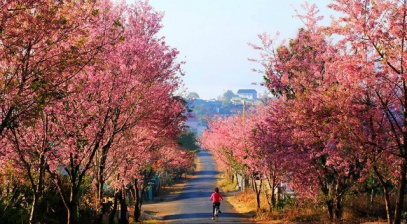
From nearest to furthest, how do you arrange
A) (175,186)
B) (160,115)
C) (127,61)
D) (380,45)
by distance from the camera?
(380,45) → (127,61) → (160,115) → (175,186)

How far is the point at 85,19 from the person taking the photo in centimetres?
954

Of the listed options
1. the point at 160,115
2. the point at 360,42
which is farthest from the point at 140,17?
the point at 360,42

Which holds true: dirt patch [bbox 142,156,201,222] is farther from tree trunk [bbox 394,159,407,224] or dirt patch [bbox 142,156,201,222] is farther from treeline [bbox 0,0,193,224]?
tree trunk [bbox 394,159,407,224]

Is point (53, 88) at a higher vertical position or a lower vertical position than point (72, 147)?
higher

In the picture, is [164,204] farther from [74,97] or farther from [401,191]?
[401,191]

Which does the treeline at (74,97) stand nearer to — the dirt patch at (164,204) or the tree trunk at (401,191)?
the dirt patch at (164,204)

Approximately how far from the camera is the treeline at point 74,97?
8.70 meters

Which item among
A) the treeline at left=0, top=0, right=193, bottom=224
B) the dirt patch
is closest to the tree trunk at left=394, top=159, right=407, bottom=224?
the treeline at left=0, top=0, right=193, bottom=224

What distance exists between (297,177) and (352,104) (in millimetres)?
8283

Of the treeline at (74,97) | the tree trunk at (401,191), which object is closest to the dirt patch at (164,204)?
the treeline at (74,97)

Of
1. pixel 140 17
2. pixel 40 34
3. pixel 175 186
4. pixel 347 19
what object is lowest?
pixel 175 186

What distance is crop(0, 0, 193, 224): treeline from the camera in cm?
870

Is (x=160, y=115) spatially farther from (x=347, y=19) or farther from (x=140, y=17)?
(x=347, y=19)

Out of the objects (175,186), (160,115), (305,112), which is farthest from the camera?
(175,186)
